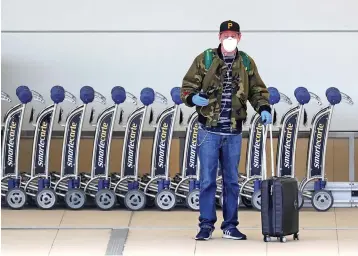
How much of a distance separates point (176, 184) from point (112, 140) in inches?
40.2

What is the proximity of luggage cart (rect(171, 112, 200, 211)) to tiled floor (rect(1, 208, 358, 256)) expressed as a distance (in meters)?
0.25

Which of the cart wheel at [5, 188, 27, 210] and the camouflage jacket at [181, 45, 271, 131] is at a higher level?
the camouflage jacket at [181, 45, 271, 131]

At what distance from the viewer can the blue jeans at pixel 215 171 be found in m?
9.40

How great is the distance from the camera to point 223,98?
30.6 feet

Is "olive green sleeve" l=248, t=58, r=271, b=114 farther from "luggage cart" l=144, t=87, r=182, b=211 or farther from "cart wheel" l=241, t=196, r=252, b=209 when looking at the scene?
"cart wheel" l=241, t=196, r=252, b=209

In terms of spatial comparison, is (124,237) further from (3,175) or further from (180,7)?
(180,7)

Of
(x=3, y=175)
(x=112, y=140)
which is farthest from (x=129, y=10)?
(x=3, y=175)

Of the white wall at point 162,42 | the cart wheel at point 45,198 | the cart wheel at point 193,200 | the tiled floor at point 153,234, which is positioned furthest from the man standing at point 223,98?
the white wall at point 162,42

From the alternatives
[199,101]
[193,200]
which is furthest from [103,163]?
[199,101]

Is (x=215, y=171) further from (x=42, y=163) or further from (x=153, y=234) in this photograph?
(x=42, y=163)

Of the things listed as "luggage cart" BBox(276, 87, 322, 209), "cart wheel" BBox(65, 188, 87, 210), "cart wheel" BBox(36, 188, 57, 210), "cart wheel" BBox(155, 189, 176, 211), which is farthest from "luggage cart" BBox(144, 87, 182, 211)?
"luggage cart" BBox(276, 87, 322, 209)

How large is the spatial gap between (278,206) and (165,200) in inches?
89.6

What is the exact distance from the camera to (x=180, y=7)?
1204 centimetres

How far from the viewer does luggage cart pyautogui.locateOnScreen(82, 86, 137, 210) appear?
11414 mm
